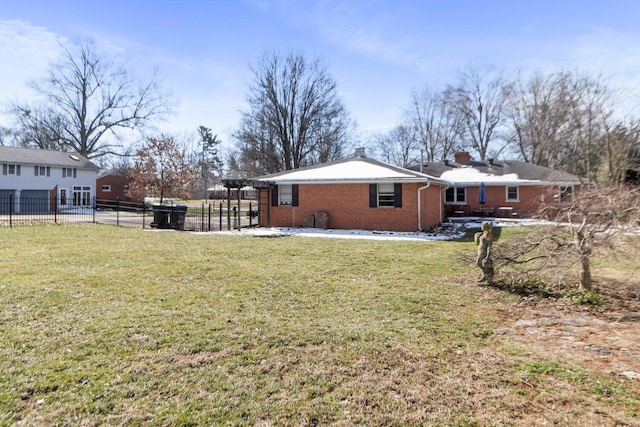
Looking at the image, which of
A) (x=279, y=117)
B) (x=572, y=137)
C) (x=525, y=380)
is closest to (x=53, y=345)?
(x=525, y=380)

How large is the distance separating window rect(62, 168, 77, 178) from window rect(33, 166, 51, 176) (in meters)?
1.19

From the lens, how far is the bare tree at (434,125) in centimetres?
3938

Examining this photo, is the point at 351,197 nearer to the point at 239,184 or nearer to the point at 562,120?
the point at 239,184

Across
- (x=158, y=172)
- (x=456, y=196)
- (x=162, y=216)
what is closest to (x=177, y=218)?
(x=162, y=216)

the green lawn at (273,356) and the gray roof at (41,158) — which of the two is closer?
the green lawn at (273,356)

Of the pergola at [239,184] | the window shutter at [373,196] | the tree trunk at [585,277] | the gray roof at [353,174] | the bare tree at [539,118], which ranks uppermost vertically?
the bare tree at [539,118]

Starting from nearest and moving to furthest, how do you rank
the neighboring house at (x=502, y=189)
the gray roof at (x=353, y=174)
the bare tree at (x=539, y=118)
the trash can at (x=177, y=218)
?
the gray roof at (x=353, y=174) → the trash can at (x=177, y=218) → the neighboring house at (x=502, y=189) → the bare tree at (x=539, y=118)

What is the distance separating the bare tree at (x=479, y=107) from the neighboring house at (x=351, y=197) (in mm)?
23980

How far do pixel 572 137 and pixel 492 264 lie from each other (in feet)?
66.9

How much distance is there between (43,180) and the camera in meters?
32.2

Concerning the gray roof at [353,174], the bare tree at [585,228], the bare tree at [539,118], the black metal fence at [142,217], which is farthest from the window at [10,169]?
the bare tree at [539,118]

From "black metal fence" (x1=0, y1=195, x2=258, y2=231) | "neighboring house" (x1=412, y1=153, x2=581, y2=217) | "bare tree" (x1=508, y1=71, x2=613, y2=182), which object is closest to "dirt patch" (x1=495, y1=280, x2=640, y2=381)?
"bare tree" (x1=508, y1=71, x2=613, y2=182)

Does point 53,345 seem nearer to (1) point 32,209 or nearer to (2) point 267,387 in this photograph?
(2) point 267,387

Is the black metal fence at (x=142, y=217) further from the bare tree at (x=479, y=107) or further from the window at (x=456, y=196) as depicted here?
the bare tree at (x=479, y=107)
